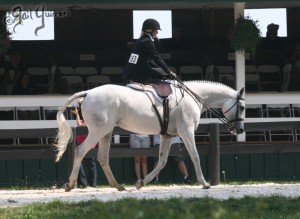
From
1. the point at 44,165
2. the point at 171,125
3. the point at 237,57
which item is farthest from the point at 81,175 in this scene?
the point at 237,57

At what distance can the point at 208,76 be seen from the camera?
19234 mm

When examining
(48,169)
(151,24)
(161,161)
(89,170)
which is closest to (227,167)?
(89,170)

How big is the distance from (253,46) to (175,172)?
2.75 m

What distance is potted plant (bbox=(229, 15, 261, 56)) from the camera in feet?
57.9

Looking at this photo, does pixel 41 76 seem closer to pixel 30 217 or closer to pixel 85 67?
pixel 85 67

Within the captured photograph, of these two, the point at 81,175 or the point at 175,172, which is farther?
the point at 175,172

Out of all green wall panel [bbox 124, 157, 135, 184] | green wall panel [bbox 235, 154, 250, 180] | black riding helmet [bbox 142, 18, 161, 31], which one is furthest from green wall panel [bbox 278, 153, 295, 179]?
black riding helmet [bbox 142, 18, 161, 31]

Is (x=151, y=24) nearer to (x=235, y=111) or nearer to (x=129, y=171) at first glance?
(x=235, y=111)

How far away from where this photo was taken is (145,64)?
13406 mm

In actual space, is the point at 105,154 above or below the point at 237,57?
below

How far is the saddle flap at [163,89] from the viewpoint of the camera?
528 inches

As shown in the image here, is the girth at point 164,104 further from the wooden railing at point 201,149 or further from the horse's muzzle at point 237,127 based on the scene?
the wooden railing at point 201,149

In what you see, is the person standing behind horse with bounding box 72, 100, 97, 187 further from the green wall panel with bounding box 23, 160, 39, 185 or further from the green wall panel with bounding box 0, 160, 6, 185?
the green wall panel with bounding box 0, 160, 6, 185

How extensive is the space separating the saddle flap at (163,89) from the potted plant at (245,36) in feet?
14.6
